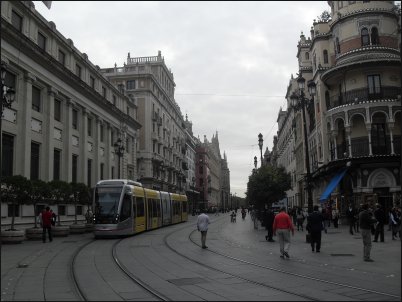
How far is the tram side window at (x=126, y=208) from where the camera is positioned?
26.5 meters

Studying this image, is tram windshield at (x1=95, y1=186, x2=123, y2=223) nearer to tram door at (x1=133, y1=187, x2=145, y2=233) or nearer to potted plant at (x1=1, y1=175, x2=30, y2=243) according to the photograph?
tram door at (x1=133, y1=187, x2=145, y2=233)

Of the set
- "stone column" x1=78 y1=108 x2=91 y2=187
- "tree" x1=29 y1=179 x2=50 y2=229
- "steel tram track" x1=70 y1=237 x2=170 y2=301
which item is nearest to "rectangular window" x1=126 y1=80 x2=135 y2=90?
"stone column" x1=78 y1=108 x2=91 y2=187

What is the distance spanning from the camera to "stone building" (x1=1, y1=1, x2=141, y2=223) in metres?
29.7

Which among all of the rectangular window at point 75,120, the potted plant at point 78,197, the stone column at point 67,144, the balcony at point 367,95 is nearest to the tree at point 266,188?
the balcony at point 367,95

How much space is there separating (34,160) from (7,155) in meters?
3.77

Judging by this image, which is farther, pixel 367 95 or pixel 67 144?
pixel 67 144

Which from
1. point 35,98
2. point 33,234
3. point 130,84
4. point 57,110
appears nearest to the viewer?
point 33,234

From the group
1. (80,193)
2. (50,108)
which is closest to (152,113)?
(50,108)

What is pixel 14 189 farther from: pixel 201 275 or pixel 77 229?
pixel 201 275

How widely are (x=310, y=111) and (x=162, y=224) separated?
21.7 m

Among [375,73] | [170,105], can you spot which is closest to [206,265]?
[375,73]

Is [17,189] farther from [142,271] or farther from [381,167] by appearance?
[381,167]

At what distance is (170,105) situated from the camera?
287 ft

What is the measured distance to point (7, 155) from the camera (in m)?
29.2
